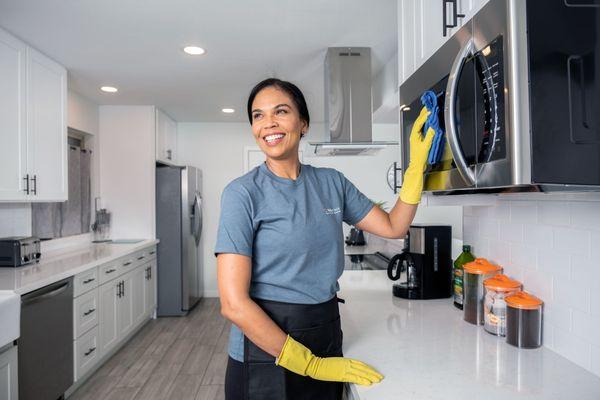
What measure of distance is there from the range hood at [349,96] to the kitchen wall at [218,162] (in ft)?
8.50

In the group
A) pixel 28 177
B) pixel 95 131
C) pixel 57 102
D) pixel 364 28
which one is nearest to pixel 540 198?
pixel 364 28

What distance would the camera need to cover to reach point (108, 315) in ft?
10.9

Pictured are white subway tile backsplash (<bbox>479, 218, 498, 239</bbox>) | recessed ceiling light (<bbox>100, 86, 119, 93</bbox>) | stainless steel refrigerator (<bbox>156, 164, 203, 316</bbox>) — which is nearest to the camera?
white subway tile backsplash (<bbox>479, 218, 498, 239</bbox>)

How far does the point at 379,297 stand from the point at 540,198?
0.83 metres

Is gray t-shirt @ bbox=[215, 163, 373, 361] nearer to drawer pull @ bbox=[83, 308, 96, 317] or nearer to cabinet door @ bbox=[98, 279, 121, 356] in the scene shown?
drawer pull @ bbox=[83, 308, 96, 317]

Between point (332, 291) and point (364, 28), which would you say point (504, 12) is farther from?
point (364, 28)

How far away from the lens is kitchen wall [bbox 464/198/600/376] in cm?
109

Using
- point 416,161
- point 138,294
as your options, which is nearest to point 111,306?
point 138,294

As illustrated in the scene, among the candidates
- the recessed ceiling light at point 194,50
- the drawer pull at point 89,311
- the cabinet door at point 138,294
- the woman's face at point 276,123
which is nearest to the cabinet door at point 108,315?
the drawer pull at point 89,311

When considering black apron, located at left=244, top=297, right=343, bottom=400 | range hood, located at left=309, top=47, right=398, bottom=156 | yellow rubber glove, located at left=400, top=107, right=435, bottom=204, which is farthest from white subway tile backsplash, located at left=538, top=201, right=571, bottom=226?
range hood, located at left=309, top=47, right=398, bottom=156

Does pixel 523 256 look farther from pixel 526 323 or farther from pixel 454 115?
pixel 454 115

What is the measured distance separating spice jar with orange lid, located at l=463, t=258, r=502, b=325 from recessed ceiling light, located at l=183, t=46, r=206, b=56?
2.24m

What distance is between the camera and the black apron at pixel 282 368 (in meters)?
1.08

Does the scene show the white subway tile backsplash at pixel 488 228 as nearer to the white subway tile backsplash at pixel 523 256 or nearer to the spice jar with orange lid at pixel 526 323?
the white subway tile backsplash at pixel 523 256
